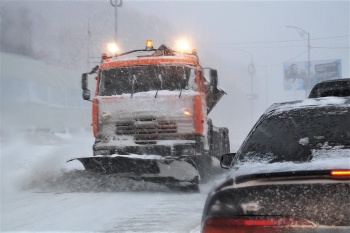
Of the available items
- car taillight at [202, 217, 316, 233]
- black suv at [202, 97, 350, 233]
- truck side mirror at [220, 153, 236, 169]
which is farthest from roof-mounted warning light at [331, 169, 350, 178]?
truck side mirror at [220, 153, 236, 169]

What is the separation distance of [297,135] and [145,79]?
7.33 m

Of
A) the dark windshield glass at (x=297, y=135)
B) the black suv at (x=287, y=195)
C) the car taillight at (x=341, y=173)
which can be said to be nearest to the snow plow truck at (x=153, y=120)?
the dark windshield glass at (x=297, y=135)

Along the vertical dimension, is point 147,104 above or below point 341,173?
above

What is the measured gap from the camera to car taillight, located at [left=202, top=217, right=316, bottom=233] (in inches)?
106

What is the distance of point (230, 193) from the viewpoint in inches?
112

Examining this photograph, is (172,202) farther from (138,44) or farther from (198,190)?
(138,44)

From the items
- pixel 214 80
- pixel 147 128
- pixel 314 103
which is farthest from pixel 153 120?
pixel 314 103

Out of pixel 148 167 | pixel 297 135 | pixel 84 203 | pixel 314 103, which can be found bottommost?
pixel 84 203

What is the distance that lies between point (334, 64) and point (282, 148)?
6248 centimetres

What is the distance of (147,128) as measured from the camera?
34.1 feet

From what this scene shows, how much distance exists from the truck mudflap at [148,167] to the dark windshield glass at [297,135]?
5.63 metres

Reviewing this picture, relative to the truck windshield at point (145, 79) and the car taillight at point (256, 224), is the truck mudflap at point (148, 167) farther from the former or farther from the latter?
the car taillight at point (256, 224)

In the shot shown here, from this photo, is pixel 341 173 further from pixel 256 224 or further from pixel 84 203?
pixel 84 203

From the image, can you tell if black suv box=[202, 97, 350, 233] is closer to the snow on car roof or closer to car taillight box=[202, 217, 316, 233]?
car taillight box=[202, 217, 316, 233]
